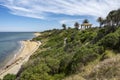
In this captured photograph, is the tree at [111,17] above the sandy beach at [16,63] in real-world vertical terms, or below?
above

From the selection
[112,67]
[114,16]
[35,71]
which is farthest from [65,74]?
[114,16]

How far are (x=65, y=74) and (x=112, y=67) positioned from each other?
5.91 metres

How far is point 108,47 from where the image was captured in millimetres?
21109

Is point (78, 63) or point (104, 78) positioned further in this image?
point (78, 63)

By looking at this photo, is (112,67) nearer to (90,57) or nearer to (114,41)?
(90,57)

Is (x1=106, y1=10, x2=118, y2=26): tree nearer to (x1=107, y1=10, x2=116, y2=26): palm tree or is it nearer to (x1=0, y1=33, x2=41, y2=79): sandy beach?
(x1=107, y1=10, x2=116, y2=26): palm tree

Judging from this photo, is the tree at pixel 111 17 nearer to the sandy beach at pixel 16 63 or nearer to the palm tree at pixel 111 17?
the palm tree at pixel 111 17

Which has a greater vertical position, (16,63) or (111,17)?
(111,17)

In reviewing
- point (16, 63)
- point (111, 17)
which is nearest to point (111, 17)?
point (111, 17)

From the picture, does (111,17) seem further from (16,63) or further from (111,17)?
(16,63)

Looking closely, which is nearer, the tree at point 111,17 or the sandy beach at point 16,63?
the sandy beach at point 16,63

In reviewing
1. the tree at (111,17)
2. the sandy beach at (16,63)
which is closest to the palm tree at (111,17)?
the tree at (111,17)

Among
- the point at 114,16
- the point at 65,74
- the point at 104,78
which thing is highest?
the point at 114,16

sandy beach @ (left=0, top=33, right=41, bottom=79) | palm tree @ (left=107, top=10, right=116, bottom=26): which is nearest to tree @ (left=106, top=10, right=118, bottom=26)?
palm tree @ (left=107, top=10, right=116, bottom=26)
